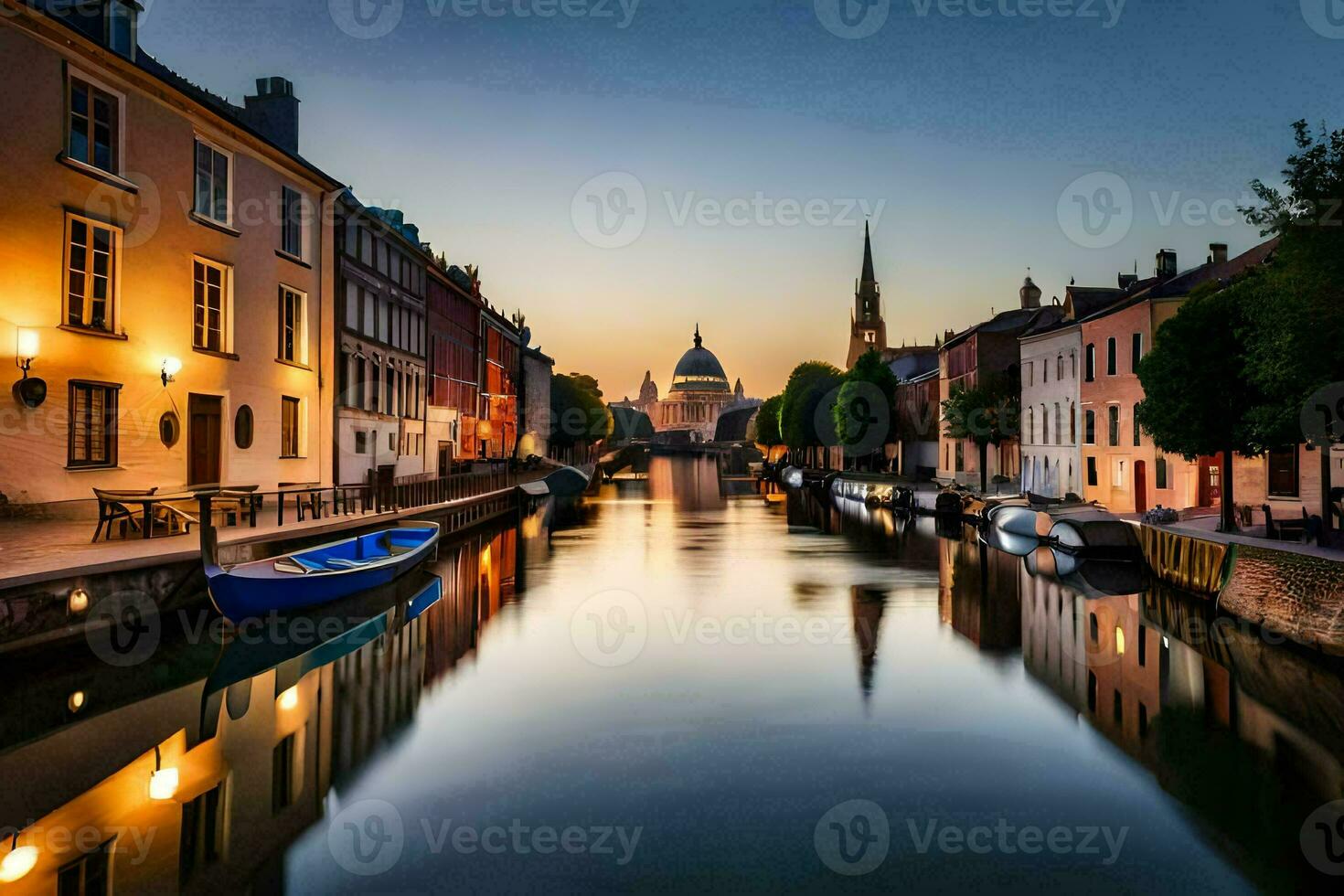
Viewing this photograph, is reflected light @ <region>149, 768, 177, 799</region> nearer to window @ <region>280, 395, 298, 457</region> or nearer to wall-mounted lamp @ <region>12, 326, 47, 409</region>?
wall-mounted lamp @ <region>12, 326, 47, 409</region>

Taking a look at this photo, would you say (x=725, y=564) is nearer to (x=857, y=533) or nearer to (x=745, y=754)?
(x=857, y=533)

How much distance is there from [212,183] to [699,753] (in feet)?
70.5

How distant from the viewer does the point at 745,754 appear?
38.4 ft

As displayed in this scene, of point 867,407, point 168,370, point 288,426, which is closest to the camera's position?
point 168,370

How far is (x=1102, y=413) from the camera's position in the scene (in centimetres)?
4253

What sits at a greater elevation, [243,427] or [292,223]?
[292,223]

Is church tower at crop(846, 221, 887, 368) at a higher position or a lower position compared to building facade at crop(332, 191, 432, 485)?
higher

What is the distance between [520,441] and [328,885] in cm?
7495

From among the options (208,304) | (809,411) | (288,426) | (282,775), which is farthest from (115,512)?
(809,411)

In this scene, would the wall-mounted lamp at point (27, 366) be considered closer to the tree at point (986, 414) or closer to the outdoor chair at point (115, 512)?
the outdoor chair at point (115, 512)

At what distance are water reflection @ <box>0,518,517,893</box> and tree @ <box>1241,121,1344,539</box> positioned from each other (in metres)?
17.1

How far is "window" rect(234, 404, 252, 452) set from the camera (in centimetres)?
2580

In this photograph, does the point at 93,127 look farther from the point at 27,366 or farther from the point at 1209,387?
the point at 1209,387

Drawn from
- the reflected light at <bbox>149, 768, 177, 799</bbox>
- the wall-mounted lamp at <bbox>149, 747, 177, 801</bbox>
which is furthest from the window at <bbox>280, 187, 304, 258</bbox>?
the reflected light at <bbox>149, 768, 177, 799</bbox>
